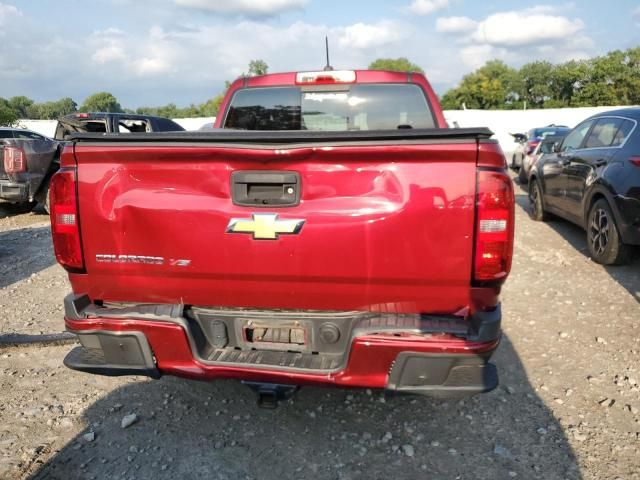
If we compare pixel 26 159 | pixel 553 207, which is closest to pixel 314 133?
pixel 553 207

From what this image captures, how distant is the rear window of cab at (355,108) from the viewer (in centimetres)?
391

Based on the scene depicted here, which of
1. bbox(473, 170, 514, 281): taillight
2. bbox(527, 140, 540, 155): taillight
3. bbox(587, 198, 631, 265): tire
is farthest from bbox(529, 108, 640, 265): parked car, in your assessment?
bbox(527, 140, 540, 155): taillight

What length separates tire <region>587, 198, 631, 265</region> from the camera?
557 cm

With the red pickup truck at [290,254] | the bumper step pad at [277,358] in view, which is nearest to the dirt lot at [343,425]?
the red pickup truck at [290,254]

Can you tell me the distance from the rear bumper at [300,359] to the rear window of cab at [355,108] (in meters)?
2.12

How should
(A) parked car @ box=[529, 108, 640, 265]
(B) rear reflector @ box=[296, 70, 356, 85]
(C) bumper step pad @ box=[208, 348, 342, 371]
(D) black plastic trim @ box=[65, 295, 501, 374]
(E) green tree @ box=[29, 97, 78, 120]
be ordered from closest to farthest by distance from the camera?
1. (D) black plastic trim @ box=[65, 295, 501, 374]
2. (C) bumper step pad @ box=[208, 348, 342, 371]
3. (B) rear reflector @ box=[296, 70, 356, 85]
4. (A) parked car @ box=[529, 108, 640, 265]
5. (E) green tree @ box=[29, 97, 78, 120]

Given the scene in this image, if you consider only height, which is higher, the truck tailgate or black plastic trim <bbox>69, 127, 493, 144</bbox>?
black plastic trim <bbox>69, 127, 493, 144</bbox>

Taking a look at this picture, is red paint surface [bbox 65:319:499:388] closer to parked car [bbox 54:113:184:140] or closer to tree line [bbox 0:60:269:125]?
parked car [bbox 54:113:184:140]

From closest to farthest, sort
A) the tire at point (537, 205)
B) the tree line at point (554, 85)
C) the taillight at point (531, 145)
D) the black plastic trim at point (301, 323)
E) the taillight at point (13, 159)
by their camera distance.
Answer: the black plastic trim at point (301, 323) → the tire at point (537, 205) → the taillight at point (13, 159) → the taillight at point (531, 145) → the tree line at point (554, 85)

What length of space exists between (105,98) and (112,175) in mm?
100933

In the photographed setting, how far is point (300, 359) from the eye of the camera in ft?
7.85

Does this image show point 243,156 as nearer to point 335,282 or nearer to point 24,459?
point 335,282

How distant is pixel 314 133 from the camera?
224 cm

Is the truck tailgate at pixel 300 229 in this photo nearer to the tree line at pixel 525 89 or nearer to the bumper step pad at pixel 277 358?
the bumper step pad at pixel 277 358
